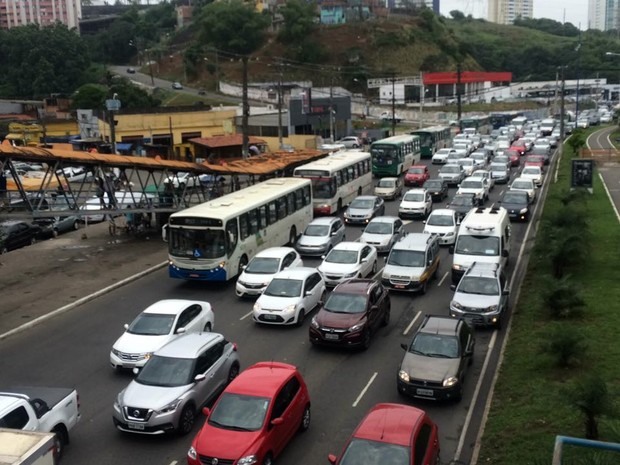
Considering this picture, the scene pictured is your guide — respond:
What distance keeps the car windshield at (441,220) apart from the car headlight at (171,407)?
19.3 m

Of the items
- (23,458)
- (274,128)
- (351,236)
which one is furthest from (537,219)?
(274,128)

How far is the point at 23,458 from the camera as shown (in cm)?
873

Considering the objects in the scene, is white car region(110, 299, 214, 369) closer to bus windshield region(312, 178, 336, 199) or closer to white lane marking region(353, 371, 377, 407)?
white lane marking region(353, 371, 377, 407)

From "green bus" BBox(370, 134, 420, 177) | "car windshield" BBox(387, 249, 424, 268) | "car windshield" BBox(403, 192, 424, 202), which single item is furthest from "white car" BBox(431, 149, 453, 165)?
"car windshield" BBox(387, 249, 424, 268)

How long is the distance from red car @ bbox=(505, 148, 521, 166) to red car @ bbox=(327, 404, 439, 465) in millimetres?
48592

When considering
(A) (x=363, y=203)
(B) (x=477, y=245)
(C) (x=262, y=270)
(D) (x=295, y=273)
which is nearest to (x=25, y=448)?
(D) (x=295, y=273)

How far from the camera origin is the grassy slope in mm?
12969

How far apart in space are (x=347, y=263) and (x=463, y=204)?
13.1 metres

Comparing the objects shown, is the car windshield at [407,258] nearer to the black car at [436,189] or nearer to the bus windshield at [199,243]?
the bus windshield at [199,243]

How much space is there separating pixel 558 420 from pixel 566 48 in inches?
7147

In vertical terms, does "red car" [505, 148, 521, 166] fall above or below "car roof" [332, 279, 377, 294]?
below

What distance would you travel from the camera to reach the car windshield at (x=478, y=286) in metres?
20.8

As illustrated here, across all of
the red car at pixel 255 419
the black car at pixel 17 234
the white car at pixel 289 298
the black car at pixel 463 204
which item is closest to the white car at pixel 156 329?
the white car at pixel 289 298

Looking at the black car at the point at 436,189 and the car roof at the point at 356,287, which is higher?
the car roof at the point at 356,287
